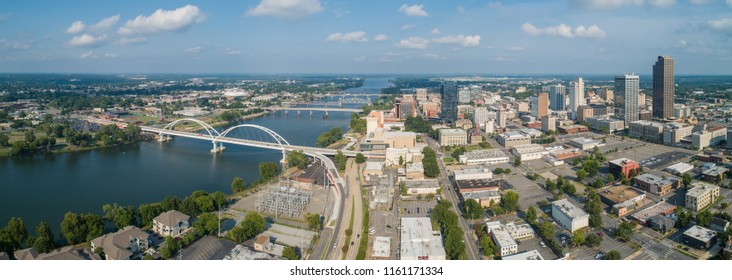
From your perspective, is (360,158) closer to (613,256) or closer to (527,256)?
(527,256)

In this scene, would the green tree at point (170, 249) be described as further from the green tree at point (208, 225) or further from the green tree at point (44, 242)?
the green tree at point (44, 242)

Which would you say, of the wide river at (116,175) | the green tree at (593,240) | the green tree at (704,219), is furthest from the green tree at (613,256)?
the wide river at (116,175)

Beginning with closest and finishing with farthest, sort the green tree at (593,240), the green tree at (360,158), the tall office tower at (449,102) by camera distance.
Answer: the green tree at (593,240) < the green tree at (360,158) < the tall office tower at (449,102)

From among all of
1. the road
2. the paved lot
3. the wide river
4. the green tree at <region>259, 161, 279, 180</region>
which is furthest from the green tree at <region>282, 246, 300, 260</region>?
the green tree at <region>259, 161, 279, 180</region>

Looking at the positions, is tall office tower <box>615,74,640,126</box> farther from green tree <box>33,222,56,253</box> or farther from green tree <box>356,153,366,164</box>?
green tree <box>33,222,56,253</box>

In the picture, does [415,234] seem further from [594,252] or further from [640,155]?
[640,155]
